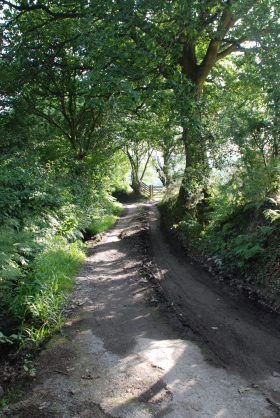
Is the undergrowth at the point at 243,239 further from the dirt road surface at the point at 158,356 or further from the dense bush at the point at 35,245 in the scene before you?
the dense bush at the point at 35,245

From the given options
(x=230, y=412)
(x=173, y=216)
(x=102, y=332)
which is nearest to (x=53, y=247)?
(x=102, y=332)

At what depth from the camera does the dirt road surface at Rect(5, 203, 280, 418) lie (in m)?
3.21

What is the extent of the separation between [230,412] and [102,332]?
2.46 metres

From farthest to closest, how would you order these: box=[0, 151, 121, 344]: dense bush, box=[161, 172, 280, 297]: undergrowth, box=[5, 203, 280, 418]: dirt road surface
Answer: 1. box=[161, 172, 280, 297]: undergrowth
2. box=[0, 151, 121, 344]: dense bush
3. box=[5, 203, 280, 418]: dirt road surface

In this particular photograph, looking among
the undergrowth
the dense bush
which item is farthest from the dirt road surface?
the undergrowth

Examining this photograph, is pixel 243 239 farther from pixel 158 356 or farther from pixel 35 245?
pixel 35 245

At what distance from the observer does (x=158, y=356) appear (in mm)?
4180

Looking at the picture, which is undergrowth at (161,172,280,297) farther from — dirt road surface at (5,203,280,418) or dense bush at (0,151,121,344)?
dense bush at (0,151,121,344)

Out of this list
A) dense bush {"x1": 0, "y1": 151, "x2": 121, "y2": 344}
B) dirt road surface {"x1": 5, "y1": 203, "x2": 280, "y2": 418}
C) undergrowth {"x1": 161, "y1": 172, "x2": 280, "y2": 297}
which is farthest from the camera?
undergrowth {"x1": 161, "y1": 172, "x2": 280, "y2": 297}

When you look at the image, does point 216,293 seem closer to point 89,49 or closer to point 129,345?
point 129,345

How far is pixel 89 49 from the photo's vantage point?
23.5 feet

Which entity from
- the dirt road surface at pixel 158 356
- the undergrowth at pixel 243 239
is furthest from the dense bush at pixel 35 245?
the undergrowth at pixel 243 239

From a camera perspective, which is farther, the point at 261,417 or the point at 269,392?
the point at 269,392

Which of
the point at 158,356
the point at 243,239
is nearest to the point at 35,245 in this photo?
the point at 158,356
